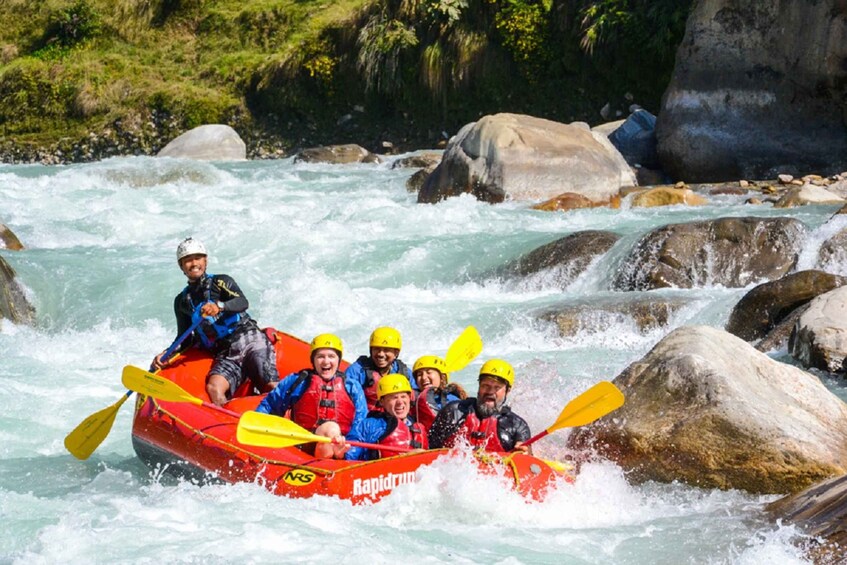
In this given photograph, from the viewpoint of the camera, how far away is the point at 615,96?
60.1 ft

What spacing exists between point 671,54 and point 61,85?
11.7m

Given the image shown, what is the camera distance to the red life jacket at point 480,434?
5355 millimetres

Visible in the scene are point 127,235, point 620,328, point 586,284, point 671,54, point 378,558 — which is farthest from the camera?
point 671,54

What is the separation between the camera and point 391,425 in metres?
5.39

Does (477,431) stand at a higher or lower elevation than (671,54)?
lower

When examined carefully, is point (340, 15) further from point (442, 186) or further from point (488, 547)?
point (488, 547)

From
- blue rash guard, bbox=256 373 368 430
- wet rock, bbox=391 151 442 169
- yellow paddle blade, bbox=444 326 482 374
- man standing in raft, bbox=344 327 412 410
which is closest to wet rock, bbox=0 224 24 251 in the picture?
wet rock, bbox=391 151 442 169

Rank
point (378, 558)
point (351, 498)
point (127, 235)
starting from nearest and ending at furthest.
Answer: point (378, 558) → point (351, 498) → point (127, 235)

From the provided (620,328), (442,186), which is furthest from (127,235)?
(620,328)

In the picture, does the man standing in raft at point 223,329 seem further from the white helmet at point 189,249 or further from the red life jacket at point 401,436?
the red life jacket at point 401,436

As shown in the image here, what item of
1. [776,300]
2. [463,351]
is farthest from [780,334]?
[463,351]

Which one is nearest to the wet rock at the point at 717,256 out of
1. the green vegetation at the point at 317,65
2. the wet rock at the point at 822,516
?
the wet rock at the point at 822,516

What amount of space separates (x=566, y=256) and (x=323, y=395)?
4689 millimetres

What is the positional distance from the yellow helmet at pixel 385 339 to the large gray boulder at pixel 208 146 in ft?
44.6
